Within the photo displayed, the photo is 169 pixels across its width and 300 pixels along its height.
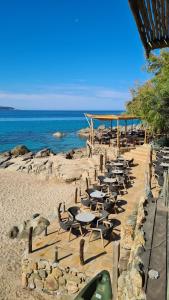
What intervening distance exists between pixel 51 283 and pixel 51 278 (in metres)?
0.17

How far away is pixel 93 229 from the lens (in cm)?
955

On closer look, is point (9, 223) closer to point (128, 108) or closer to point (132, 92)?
point (128, 108)

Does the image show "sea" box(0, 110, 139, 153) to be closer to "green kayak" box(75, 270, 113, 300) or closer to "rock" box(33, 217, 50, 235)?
"rock" box(33, 217, 50, 235)

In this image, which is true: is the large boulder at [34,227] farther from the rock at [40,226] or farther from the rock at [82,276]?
the rock at [82,276]

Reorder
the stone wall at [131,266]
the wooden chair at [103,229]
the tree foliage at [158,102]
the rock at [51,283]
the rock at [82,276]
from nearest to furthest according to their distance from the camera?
the stone wall at [131,266] → the rock at [82,276] → the rock at [51,283] → the wooden chair at [103,229] → the tree foliage at [158,102]

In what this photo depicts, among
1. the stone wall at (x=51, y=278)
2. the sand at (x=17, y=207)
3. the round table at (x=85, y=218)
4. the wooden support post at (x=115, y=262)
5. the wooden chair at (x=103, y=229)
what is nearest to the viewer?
the wooden support post at (x=115, y=262)

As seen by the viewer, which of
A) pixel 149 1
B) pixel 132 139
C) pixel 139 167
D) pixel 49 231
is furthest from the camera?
pixel 132 139

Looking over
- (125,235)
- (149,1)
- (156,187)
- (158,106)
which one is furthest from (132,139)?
(149,1)

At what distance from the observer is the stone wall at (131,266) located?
14.7ft

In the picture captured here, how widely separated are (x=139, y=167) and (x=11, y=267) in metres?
11.9

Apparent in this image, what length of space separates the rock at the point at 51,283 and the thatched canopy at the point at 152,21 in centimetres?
741

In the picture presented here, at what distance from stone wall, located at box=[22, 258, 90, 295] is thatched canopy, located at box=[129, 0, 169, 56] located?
6828 mm

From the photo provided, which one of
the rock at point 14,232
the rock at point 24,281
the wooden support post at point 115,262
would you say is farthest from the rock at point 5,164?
the wooden support post at point 115,262

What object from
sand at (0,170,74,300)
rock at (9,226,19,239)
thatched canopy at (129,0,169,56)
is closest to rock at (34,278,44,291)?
sand at (0,170,74,300)
